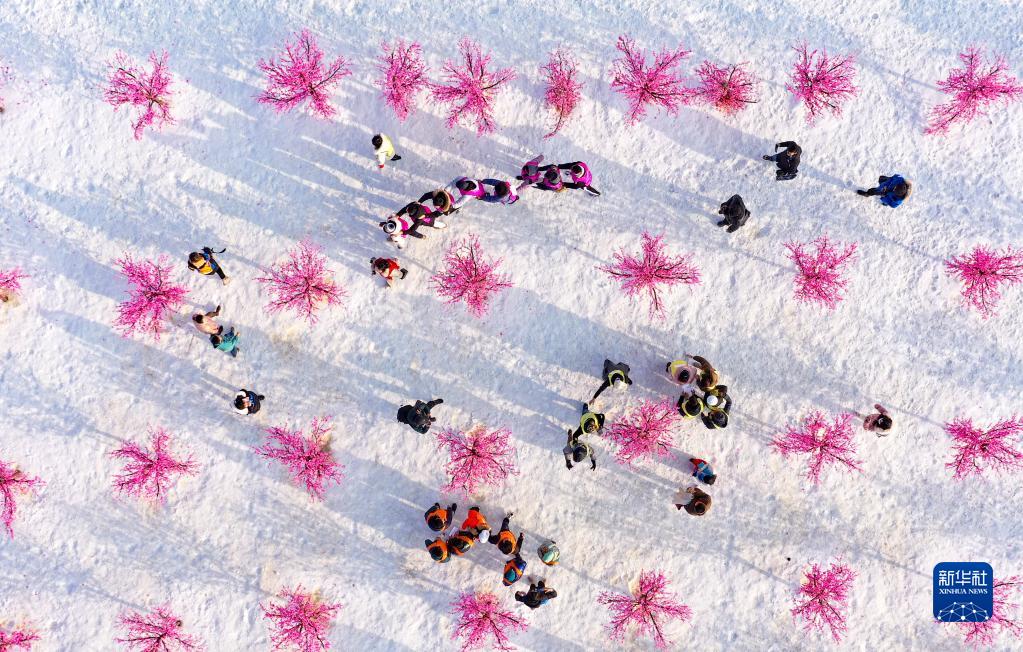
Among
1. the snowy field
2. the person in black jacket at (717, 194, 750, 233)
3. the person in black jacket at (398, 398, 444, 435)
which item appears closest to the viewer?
the person in black jacket at (717, 194, 750, 233)

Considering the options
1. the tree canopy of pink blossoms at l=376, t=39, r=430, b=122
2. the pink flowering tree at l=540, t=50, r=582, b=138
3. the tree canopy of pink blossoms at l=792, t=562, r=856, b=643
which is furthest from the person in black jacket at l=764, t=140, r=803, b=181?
the tree canopy of pink blossoms at l=792, t=562, r=856, b=643

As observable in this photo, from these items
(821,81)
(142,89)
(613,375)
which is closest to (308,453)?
(613,375)

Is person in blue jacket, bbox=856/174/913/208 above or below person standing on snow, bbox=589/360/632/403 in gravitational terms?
above

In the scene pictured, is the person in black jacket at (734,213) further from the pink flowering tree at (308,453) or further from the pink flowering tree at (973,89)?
the pink flowering tree at (308,453)

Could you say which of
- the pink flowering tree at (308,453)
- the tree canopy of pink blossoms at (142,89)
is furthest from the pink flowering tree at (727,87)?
the tree canopy of pink blossoms at (142,89)

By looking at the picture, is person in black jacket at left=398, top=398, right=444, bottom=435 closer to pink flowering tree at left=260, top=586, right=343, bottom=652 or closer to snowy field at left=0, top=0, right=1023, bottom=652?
snowy field at left=0, top=0, right=1023, bottom=652

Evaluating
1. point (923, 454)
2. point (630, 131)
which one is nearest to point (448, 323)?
point (630, 131)
